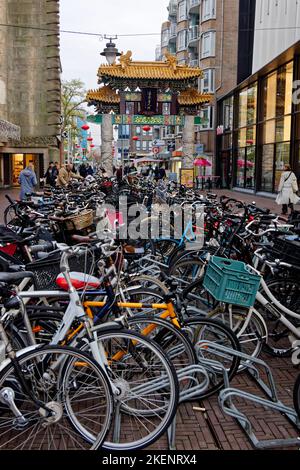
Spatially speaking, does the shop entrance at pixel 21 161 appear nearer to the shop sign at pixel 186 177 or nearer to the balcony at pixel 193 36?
the shop sign at pixel 186 177

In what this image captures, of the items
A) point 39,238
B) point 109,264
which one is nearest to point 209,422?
point 109,264

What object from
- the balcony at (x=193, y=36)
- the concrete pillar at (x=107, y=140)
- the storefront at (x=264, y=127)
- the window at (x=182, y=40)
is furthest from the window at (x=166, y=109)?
the window at (x=182, y=40)

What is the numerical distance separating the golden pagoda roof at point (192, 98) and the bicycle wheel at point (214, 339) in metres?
28.7

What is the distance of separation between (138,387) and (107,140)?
28.6 metres

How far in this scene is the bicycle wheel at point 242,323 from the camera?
13.2ft

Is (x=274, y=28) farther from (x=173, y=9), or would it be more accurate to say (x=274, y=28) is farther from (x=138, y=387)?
(x=173, y=9)

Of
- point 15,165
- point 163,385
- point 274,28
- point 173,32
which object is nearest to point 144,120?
point 15,165

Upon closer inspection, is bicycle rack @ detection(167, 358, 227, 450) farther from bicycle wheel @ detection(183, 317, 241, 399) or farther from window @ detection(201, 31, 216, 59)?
window @ detection(201, 31, 216, 59)

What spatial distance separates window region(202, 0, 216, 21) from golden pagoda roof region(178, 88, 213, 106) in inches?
438

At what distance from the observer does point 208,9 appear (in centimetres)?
3900

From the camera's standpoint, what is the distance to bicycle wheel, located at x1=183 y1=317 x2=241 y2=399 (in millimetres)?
3688

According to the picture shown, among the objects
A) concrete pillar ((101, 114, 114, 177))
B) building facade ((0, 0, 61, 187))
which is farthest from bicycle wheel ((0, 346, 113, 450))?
concrete pillar ((101, 114, 114, 177))
